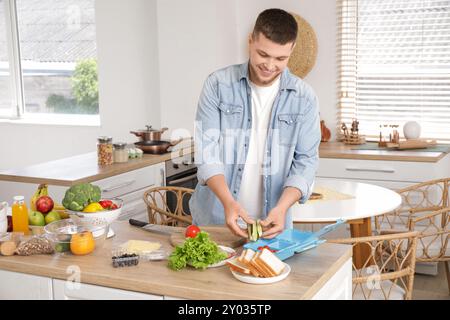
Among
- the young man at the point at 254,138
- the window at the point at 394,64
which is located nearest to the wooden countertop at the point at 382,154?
the window at the point at 394,64

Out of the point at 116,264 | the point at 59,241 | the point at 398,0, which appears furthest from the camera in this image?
the point at 398,0

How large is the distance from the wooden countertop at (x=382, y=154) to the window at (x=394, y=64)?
1.65 feet

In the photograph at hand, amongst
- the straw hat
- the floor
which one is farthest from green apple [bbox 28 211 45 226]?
the straw hat

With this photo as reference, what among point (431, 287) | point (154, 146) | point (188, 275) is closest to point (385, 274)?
point (188, 275)

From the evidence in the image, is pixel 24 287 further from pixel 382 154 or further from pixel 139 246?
pixel 382 154

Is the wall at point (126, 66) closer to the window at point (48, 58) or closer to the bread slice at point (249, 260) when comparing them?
the window at point (48, 58)

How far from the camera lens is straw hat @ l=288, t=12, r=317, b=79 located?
5.35 metres

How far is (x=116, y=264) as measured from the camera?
2.00 m

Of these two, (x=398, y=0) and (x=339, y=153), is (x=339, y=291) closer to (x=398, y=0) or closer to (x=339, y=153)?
(x=339, y=153)

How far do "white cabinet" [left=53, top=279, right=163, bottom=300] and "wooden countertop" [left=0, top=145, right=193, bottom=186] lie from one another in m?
1.73

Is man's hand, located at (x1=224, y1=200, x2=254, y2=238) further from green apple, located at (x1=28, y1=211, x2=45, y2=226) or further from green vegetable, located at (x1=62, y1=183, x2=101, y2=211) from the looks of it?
green apple, located at (x1=28, y1=211, x2=45, y2=226)

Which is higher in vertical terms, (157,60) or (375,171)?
(157,60)

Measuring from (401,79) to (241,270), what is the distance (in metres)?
3.76
